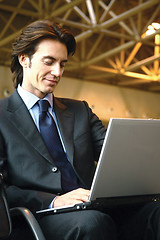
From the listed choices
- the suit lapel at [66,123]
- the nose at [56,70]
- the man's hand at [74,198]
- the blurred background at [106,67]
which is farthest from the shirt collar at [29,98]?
the blurred background at [106,67]

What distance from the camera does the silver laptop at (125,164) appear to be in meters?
1.68

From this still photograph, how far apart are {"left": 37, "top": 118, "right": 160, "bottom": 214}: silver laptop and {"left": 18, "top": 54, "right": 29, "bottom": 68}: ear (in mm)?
934

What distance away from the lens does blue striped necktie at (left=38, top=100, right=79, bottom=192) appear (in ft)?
7.09

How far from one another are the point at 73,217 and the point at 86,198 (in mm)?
121

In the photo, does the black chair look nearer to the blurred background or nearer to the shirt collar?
the shirt collar

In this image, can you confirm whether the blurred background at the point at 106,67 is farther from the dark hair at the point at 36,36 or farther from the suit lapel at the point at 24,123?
the suit lapel at the point at 24,123

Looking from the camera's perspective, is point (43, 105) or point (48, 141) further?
point (43, 105)

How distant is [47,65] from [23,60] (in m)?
0.23

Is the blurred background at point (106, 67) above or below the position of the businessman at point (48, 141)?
above

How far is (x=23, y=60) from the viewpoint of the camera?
2396mm

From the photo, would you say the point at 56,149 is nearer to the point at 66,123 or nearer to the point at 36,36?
the point at 66,123

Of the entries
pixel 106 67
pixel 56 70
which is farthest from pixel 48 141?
pixel 106 67

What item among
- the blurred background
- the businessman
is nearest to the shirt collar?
the businessman

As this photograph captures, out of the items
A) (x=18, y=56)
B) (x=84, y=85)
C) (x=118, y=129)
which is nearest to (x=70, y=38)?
(x=18, y=56)
